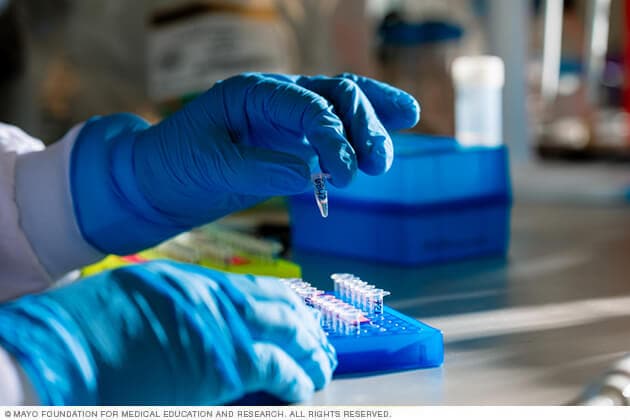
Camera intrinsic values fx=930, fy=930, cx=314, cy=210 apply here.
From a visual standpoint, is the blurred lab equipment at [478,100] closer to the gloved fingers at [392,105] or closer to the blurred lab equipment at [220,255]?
the blurred lab equipment at [220,255]

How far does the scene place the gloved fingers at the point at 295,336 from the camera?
0.75 meters

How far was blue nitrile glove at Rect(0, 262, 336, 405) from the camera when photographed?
68 centimetres

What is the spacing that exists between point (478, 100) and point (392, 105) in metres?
0.80

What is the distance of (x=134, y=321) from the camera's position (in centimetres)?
71

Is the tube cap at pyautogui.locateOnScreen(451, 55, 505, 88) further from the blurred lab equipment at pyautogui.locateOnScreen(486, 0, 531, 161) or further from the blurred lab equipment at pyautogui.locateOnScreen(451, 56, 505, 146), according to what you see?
the blurred lab equipment at pyautogui.locateOnScreen(486, 0, 531, 161)

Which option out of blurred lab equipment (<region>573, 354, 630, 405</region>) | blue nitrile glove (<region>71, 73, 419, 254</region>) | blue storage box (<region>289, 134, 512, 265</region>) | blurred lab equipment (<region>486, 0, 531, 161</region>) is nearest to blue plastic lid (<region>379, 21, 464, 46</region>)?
blurred lab equipment (<region>486, 0, 531, 161</region>)

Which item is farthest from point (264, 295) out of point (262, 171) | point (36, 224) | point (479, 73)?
point (479, 73)

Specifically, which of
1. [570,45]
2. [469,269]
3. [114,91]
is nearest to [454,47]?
[570,45]

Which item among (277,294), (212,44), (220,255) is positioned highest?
(212,44)

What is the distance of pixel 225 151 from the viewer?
2.99 feet

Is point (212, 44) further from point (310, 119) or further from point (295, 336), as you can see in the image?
point (295, 336)

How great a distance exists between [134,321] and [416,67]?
6.19 ft

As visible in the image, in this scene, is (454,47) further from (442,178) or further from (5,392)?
(5,392)

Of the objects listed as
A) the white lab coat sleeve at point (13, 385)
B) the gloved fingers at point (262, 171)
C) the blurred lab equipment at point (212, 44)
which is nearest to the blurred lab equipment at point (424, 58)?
the blurred lab equipment at point (212, 44)
